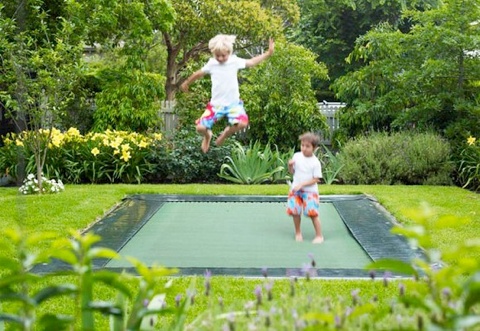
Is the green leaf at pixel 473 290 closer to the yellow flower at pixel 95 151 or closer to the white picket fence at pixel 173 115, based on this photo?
the yellow flower at pixel 95 151

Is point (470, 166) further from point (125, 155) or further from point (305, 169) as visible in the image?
point (305, 169)

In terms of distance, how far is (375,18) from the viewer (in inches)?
745

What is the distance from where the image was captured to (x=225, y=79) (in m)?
4.85

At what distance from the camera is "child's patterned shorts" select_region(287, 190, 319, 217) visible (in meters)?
6.38

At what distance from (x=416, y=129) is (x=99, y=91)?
18.7 ft

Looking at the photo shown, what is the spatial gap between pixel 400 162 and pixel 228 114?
21.7 feet

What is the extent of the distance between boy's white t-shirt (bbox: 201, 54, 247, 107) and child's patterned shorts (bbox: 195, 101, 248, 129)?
1.2 inches

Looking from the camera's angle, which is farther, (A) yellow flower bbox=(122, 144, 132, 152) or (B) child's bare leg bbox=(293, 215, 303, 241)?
(A) yellow flower bbox=(122, 144, 132, 152)

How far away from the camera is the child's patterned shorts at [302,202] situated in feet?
20.9

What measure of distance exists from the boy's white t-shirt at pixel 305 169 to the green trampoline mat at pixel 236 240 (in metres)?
0.54

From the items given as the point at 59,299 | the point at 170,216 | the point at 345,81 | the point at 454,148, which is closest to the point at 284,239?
the point at 170,216

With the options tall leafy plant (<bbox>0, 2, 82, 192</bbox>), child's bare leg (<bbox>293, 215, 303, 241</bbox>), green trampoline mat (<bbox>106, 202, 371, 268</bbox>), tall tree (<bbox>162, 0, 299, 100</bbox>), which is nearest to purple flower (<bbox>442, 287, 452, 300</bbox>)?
green trampoline mat (<bbox>106, 202, 371, 268</bbox>)

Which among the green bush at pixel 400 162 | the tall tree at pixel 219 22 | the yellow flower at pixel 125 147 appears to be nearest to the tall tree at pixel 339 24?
the tall tree at pixel 219 22

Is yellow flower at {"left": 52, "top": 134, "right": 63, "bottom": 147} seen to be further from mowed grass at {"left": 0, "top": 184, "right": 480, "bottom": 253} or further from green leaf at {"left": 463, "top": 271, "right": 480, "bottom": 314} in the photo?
green leaf at {"left": 463, "top": 271, "right": 480, "bottom": 314}
